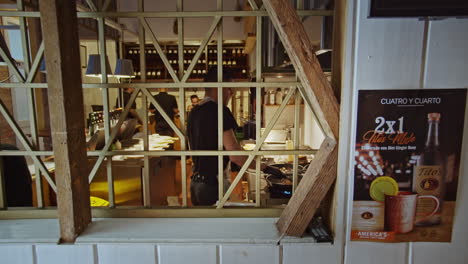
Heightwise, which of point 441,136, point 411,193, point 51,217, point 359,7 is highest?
point 359,7

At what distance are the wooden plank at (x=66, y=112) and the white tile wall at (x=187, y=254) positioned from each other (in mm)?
416

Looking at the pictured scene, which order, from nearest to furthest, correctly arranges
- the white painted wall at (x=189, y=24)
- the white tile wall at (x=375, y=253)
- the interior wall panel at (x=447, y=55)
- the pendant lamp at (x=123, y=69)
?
the interior wall panel at (x=447, y=55) < the white tile wall at (x=375, y=253) < the pendant lamp at (x=123, y=69) < the white painted wall at (x=189, y=24)

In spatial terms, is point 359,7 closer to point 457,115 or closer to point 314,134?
point 457,115

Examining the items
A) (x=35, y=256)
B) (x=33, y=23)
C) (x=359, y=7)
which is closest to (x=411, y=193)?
(x=359, y=7)

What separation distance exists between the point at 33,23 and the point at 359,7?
407cm

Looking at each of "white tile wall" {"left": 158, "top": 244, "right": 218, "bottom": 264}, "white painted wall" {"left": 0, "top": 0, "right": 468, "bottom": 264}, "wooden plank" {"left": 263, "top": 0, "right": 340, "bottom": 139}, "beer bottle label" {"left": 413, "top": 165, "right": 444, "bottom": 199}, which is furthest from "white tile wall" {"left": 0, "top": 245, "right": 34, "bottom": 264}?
"beer bottle label" {"left": 413, "top": 165, "right": 444, "bottom": 199}

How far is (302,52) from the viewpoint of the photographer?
112 cm

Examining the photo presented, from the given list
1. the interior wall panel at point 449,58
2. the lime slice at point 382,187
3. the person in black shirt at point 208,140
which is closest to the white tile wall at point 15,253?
the person in black shirt at point 208,140

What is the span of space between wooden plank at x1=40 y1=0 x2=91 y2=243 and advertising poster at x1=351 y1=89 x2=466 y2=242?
1.24 m

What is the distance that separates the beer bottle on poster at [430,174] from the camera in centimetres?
112

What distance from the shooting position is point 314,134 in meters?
3.72

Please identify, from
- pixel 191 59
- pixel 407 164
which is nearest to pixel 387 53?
pixel 407 164

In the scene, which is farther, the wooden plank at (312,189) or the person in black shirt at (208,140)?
the person in black shirt at (208,140)

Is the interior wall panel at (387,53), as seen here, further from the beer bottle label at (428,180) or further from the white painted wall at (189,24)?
the white painted wall at (189,24)
